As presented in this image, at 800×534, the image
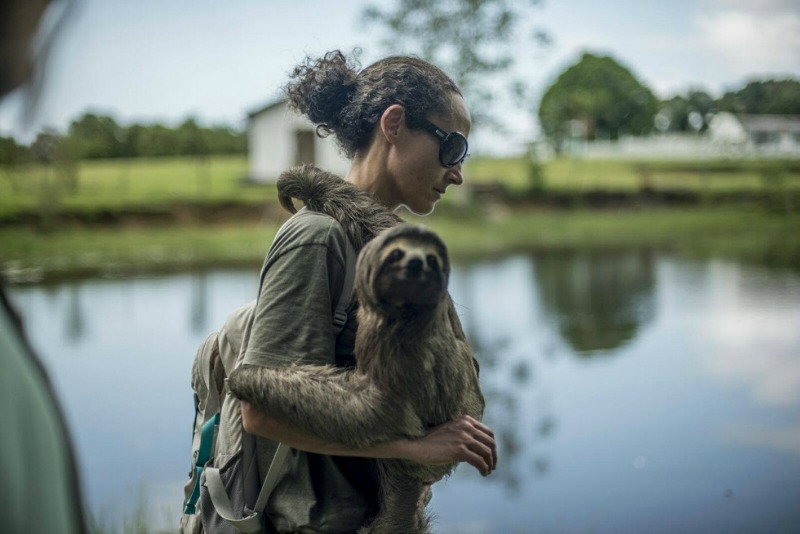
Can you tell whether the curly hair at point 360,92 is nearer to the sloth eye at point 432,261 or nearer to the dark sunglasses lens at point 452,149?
the dark sunglasses lens at point 452,149

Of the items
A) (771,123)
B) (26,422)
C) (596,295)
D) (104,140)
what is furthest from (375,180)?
(104,140)

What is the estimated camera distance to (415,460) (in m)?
1.63

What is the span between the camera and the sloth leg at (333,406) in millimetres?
1584

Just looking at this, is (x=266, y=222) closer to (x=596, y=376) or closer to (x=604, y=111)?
(x=596, y=376)

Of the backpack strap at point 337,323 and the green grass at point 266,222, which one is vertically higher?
the backpack strap at point 337,323

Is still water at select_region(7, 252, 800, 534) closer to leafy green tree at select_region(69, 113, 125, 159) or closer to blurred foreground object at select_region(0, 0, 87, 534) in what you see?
blurred foreground object at select_region(0, 0, 87, 534)

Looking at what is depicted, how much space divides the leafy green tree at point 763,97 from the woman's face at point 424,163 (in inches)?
611

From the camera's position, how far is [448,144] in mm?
1870

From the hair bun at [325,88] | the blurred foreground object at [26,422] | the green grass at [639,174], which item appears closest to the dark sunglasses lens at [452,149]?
the hair bun at [325,88]

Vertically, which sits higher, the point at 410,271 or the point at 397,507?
the point at 410,271

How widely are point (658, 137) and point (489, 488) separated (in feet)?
87.1

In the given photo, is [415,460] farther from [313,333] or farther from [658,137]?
[658,137]

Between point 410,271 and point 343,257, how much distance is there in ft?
0.94

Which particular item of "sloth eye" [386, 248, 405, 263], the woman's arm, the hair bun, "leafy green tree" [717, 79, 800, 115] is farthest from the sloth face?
"leafy green tree" [717, 79, 800, 115]
